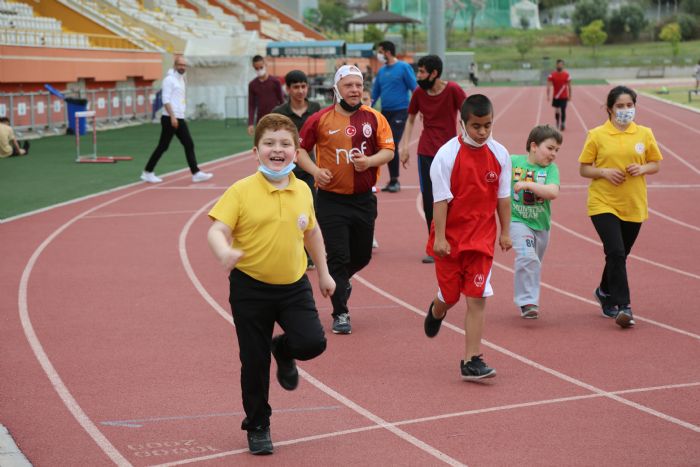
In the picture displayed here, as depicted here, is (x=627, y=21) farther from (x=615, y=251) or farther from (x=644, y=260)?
(x=615, y=251)

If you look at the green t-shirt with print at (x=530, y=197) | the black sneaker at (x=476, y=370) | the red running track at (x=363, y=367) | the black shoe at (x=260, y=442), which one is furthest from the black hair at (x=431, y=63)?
the black shoe at (x=260, y=442)

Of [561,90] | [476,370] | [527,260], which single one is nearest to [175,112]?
[527,260]

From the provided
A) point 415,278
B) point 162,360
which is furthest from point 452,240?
point 415,278

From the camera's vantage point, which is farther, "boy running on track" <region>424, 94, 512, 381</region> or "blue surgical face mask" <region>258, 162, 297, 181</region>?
"boy running on track" <region>424, 94, 512, 381</region>

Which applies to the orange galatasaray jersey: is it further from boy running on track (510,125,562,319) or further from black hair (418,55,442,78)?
black hair (418,55,442,78)

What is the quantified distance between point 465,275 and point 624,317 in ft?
6.30

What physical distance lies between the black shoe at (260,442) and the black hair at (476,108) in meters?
2.36

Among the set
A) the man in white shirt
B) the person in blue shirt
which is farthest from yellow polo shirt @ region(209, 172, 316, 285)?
the man in white shirt

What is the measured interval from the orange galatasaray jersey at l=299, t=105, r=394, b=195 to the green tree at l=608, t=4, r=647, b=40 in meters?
125

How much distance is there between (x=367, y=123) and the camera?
27.4ft

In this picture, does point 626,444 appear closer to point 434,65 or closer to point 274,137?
point 274,137

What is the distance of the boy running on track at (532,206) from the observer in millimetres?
8484

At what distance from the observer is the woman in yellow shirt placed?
8430mm

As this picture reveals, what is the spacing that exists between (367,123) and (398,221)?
20.5 ft
